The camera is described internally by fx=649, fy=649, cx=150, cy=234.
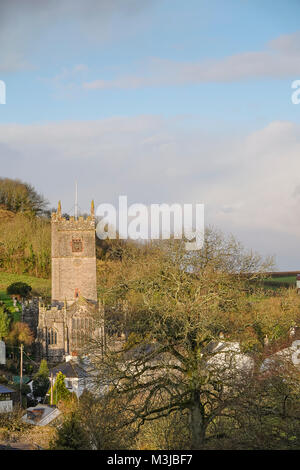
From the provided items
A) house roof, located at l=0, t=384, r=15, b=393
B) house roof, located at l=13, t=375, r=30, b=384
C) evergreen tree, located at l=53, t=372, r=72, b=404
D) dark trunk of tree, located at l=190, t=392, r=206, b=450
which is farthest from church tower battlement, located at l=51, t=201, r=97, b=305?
dark trunk of tree, located at l=190, t=392, r=206, b=450

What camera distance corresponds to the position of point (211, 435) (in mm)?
16000

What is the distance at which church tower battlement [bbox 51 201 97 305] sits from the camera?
57.9m

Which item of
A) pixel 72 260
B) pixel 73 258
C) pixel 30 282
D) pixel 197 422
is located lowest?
pixel 197 422

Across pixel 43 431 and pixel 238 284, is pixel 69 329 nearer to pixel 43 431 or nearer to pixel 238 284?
pixel 43 431

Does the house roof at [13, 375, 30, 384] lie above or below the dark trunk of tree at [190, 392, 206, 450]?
below

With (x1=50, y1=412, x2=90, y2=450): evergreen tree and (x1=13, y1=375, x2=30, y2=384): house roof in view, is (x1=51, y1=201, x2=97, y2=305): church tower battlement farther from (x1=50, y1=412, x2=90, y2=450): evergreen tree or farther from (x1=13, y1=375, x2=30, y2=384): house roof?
(x1=50, y1=412, x2=90, y2=450): evergreen tree

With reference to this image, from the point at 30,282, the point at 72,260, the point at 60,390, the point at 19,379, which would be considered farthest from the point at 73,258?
the point at 60,390

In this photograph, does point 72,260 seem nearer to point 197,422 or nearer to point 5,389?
point 5,389

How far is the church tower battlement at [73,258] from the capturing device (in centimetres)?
5791

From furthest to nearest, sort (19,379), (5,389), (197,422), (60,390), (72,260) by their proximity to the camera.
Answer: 1. (72,260)
2. (19,379)
3. (5,389)
4. (60,390)
5. (197,422)

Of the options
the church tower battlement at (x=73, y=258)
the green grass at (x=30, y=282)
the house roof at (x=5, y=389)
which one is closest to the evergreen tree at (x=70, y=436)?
the house roof at (x=5, y=389)

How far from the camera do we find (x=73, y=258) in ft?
191

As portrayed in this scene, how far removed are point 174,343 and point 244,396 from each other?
7.34 ft

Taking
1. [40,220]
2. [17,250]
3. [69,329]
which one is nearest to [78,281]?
[69,329]
